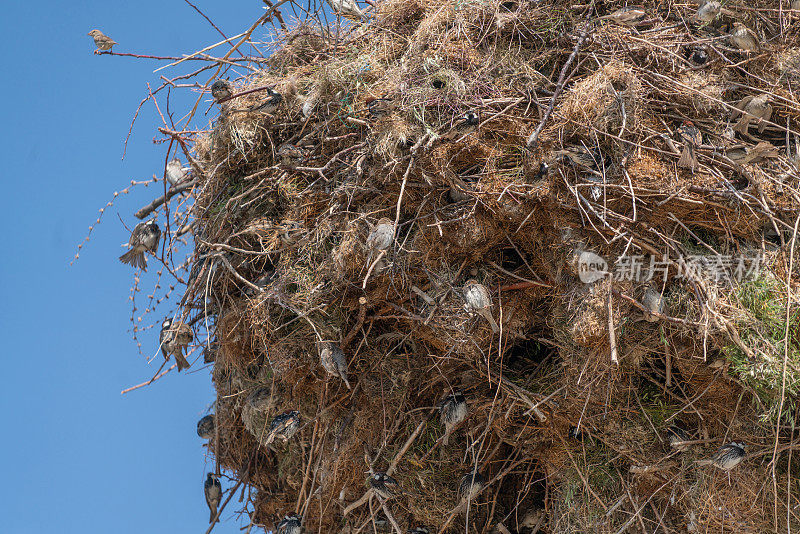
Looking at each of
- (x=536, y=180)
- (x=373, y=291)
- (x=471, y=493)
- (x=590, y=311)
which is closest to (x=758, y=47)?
(x=536, y=180)

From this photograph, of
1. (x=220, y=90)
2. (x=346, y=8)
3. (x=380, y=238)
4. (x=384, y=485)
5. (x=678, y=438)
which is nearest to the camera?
(x=678, y=438)

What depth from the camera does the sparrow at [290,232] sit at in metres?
3.66

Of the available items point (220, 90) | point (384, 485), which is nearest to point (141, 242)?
point (220, 90)

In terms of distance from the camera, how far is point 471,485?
11.4 ft

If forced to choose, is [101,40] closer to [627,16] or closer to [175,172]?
[175,172]

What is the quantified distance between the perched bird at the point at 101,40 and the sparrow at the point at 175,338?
1188 mm

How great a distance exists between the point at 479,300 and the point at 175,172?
1762mm

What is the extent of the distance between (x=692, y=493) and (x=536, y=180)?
123 cm

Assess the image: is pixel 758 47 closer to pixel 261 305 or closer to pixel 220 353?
pixel 261 305

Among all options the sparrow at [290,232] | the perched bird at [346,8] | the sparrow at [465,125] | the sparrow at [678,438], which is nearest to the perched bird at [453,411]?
the sparrow at [678,438]

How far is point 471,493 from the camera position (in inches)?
136

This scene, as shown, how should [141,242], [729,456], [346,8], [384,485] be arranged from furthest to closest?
1. [346,8]
2. [141,242]
3. [384,485]
4. [729,456]

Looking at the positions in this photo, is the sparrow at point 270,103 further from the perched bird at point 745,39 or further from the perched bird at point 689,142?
the perched bird at point 745,39

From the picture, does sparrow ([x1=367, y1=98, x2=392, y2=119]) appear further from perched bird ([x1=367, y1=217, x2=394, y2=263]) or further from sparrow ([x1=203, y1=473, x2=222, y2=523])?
sparrow ([x1=203, y1=473, x2=222, y2=523])
